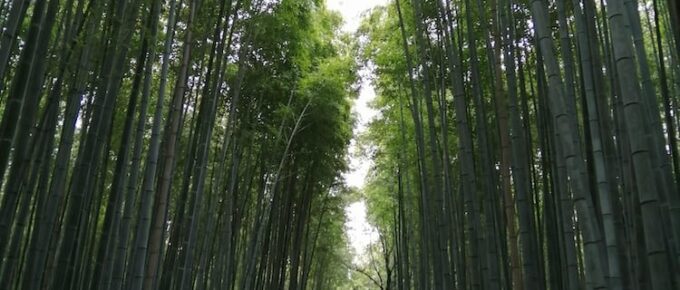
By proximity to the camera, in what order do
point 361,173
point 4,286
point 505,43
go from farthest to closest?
point 361,173 < point 505,43 < point 4,286

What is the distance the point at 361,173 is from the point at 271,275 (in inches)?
146

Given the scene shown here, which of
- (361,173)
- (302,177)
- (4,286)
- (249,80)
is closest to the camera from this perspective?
(4,286)

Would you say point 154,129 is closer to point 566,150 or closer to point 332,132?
point 566,150

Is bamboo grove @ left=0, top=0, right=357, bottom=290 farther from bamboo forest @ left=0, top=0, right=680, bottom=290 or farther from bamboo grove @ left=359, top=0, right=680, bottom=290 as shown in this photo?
bamboo grove @ left=359, top=0, right=680, bottom=290

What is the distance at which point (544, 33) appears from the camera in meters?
2.19

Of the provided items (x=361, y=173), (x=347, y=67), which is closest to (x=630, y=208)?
(x=347, y=67)

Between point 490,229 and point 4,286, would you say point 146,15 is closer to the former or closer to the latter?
point 4,286

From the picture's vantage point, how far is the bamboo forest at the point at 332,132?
7.16 ft

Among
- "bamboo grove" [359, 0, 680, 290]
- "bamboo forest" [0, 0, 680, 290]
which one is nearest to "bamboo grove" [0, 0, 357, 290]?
"bamboo forest" [0, 0, 680, 290]

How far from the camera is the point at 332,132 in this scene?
737 cm

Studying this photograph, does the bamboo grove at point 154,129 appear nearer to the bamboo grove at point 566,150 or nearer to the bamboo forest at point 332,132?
the bamboo forest at point 332,132

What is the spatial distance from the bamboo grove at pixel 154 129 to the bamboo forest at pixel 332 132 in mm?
18

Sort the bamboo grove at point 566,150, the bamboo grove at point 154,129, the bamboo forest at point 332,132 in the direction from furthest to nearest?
1. the bamboo grove at point 154,129
2. the bamboo forest at point 332,132
3. the bamboo grove at point 566,150

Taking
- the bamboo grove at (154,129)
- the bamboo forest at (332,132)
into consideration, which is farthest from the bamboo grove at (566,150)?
the bamboo grove at (154,129)
